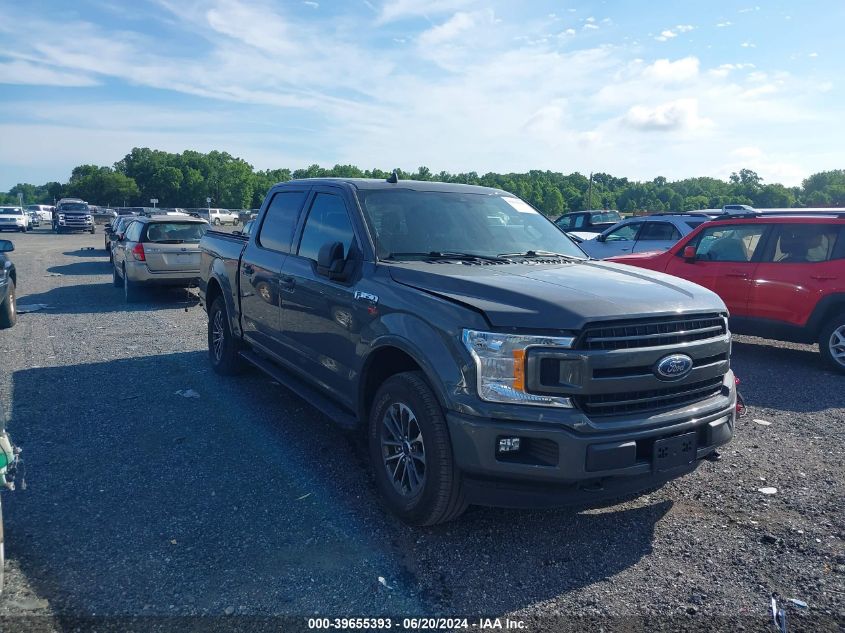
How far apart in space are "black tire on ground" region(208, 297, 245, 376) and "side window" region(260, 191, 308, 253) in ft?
3.91

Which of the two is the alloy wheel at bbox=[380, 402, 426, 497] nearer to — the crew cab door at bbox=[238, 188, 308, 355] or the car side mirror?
the car side mirror

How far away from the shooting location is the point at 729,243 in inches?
354

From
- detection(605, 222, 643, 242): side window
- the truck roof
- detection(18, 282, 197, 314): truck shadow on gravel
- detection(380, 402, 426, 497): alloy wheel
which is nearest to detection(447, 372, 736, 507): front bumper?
detection(380, 402, 426, 497): alloy wheel

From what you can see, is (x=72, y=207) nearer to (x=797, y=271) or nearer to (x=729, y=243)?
(x=729, y=243)

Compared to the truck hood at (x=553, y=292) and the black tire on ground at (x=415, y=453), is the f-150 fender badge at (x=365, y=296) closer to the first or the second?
the truck hood at (x=553, y=292)

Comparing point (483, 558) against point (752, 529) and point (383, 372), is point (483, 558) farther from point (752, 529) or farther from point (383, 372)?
point (752, 529)

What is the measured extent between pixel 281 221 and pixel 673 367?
372 centimetres

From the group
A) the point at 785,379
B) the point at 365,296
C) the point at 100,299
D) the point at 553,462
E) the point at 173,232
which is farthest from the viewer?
the point at 100,299

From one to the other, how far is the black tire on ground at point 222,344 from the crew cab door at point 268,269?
1.71 ft

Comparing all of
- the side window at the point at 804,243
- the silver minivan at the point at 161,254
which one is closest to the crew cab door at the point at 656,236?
the side window at the point at 804,243

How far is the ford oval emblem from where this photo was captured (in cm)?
350

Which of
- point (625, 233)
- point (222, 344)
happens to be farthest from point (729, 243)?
point (222, 344)

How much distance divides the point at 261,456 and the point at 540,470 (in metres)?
2.49

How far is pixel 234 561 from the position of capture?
11.6 ft
